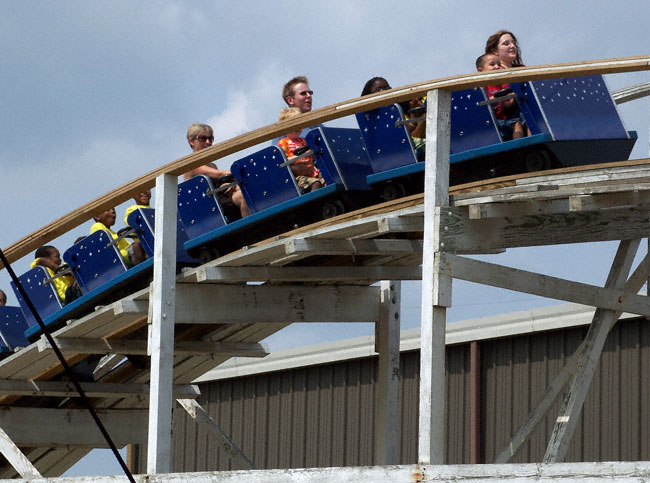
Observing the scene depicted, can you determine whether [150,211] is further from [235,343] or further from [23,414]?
[23,414]

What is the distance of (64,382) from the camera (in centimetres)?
1354

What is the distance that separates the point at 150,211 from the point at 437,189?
3.30m

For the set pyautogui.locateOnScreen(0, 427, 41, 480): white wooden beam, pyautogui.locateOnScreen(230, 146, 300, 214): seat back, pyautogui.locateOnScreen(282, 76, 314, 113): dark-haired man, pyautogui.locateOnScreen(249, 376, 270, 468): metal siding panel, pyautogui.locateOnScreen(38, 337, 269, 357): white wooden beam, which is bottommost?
pyautogui.locateOnScreen(249, 376, 270, 468): metal siding panel

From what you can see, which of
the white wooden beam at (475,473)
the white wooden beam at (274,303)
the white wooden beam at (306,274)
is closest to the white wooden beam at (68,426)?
the white wooden beam at (274,303)

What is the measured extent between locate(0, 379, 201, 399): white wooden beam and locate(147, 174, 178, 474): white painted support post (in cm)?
274

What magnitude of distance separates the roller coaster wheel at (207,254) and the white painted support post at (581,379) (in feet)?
10.2

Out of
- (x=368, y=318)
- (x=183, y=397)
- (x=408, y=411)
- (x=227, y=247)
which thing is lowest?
(x=408, y=411)

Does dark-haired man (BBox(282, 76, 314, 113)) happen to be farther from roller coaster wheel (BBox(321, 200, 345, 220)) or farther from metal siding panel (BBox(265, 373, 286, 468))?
metal siding panel (BBox(265, 373, 286, 468))

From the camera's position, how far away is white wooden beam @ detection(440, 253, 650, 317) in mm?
9305

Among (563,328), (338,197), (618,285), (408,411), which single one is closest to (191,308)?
(338,197)

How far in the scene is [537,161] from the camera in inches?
389

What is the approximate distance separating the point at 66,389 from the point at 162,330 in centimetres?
301

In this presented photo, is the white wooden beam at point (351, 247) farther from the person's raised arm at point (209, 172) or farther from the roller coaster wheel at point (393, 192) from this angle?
the person's raised arm at point (209, 172)

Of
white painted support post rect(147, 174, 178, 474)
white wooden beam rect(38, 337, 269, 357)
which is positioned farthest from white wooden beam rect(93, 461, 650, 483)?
white wooden beam rect(38, 337, 269, 357)
